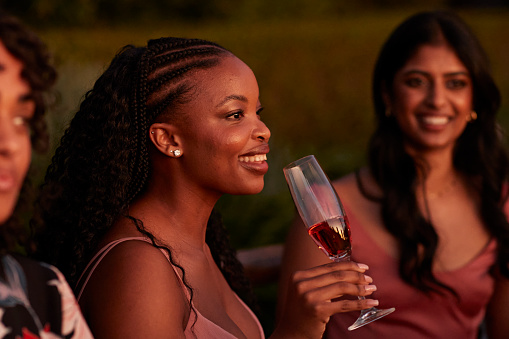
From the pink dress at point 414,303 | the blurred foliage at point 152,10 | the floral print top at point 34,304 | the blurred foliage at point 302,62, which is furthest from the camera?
the blurred foliage at point 152,10

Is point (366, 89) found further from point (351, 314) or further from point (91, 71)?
point (351, 314)

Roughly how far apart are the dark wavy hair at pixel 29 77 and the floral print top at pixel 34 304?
0.26 ft

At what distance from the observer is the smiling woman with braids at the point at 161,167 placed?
95.6 inches

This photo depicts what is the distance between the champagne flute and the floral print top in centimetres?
97

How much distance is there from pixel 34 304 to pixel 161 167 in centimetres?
107

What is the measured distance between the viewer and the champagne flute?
2352 mm

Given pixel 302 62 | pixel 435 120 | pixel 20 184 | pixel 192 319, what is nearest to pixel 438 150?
pixel 435 120

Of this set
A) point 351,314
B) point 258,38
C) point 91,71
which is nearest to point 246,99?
point 351,314

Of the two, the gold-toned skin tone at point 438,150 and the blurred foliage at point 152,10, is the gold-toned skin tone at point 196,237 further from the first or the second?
the blurred foliage at point 152,10

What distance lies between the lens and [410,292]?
358cm

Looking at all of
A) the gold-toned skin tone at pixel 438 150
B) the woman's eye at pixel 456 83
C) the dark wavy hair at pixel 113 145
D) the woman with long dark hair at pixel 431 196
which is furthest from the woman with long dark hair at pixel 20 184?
the woman's eye at pixel 456 83

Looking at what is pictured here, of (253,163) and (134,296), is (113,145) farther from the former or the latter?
(134,296)

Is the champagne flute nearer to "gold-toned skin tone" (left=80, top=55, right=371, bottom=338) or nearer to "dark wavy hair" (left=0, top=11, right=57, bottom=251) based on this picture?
"gold-toned skin tone" (left=80, top=55, right=371, bottom=338)

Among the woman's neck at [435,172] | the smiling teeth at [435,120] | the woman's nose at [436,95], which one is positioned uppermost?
the woman's nose at [436,95]
